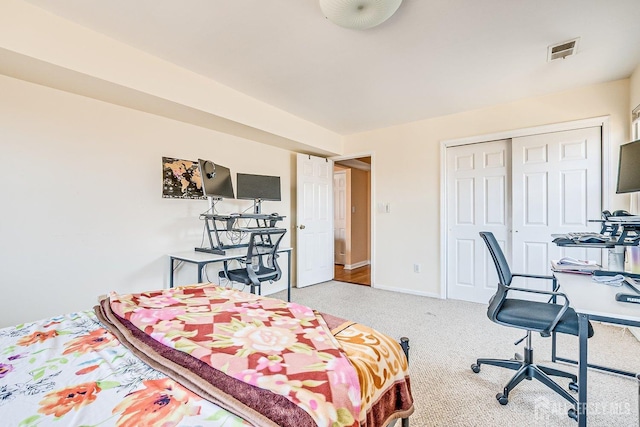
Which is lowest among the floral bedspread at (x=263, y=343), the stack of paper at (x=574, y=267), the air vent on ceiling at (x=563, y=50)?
the floral bedspread at (x=263, y=343)

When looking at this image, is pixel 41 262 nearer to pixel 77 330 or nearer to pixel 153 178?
pixel 153 178

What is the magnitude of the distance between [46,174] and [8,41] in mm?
929

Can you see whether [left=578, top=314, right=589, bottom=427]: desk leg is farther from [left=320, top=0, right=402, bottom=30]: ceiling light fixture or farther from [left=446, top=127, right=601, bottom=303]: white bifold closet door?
[left=446, top=127, right=601, bottom=303]: white bifold closet door

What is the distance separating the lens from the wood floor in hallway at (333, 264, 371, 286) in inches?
187

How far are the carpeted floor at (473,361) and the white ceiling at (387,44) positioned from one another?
7.97 feet

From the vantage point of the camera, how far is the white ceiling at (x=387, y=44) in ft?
5.94

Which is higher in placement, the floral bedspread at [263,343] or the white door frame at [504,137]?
the white door frame at [504,137]

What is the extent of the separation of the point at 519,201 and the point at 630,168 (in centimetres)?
141

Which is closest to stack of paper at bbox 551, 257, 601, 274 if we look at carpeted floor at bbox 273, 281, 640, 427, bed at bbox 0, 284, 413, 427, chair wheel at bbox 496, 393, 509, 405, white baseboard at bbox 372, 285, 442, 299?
carpeted floor at bbox 273, 281, 640, 427

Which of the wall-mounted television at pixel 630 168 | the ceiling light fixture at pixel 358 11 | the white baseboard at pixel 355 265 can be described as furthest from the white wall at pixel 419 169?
the ceiling light fixture at pixel 358 11

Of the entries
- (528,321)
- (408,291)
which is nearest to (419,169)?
(408,291)

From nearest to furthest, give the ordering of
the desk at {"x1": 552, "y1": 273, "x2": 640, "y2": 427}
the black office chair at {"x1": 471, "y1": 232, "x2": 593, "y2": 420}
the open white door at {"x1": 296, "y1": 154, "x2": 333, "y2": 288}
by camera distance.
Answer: the desk at {"x1": 552, "y1": 273, "x2": 640, "y2": 427} < the black office chair at {"x1": 471, "y1": 232, "x2": 593, "y2": 420} < the open white door at {"x1": 296, "y1": 154, "x2": 333, "y2": 288}

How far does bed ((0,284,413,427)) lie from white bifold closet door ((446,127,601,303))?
293 cm

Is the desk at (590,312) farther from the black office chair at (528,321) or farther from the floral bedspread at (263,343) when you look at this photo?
the floral bedspread at (263,343)
